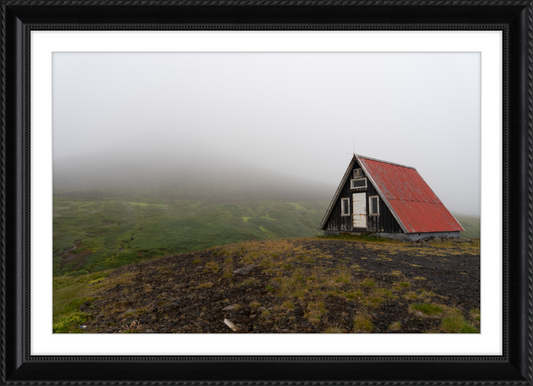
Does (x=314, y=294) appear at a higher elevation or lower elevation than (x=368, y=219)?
lower

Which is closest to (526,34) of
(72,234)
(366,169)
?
(366,169)

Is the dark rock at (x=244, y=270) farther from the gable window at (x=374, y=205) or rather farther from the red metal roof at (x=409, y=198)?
the gable window at (x=374, y=205)

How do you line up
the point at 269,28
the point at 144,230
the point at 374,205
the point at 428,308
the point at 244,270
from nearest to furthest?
the point at 269,28
the point at 428,308
the point at 244,270
the point at 374,205
the point at 144,230

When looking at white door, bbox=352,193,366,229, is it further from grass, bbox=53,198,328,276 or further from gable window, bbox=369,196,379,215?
grass, bbox=53,198,328,276

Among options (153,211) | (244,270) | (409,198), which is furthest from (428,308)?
(153,211)

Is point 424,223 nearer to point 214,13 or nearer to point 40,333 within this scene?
point 214,13

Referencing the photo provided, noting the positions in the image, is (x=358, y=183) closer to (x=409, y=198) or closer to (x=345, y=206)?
(x=345, y=206)

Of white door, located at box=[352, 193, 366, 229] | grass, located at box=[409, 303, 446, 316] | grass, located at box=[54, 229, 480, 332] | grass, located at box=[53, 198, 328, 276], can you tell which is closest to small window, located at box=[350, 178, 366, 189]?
white door, located at box=[352, 193, 366, 229]
